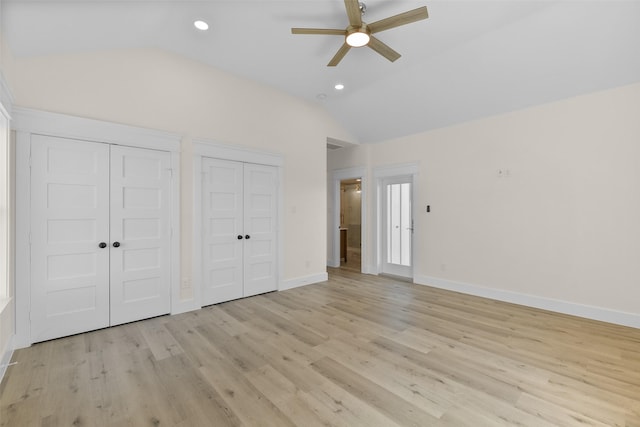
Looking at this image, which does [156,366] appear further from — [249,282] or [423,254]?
[423,254]

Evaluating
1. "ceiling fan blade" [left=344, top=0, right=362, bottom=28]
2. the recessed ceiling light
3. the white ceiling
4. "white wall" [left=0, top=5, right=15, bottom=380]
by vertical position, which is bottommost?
"white wall" [left=0, top=5, right=15, bottom=380]

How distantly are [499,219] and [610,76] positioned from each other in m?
2.16

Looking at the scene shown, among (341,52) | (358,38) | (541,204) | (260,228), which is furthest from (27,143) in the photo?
(541,204)

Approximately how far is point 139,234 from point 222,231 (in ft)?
3.54

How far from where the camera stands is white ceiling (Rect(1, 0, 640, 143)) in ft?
8.93

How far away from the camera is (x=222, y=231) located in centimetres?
422

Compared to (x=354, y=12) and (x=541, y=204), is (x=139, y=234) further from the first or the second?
(x=541, y=204)

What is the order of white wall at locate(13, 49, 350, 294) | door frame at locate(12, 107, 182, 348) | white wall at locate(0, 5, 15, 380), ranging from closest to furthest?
white wall at locate(0, 5, 15, 380) → door frame at locate(12, 107, 182, 348) → white wall at locate(13, 49, 350, 294)

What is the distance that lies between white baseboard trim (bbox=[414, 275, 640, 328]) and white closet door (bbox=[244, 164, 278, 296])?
3.00m

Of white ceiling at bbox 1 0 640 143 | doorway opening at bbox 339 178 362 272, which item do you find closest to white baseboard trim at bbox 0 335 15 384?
white ceiling at bbox 1 0 640 143

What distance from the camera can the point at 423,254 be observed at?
17.5 feet

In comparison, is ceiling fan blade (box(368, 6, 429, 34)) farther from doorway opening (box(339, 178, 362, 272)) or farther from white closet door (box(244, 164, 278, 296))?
doorway opening (box(339, 178, 362, 272))

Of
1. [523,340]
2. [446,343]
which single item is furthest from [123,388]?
[523,340]

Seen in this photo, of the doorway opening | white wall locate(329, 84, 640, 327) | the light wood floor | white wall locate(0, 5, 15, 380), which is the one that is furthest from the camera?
the doorway opening
